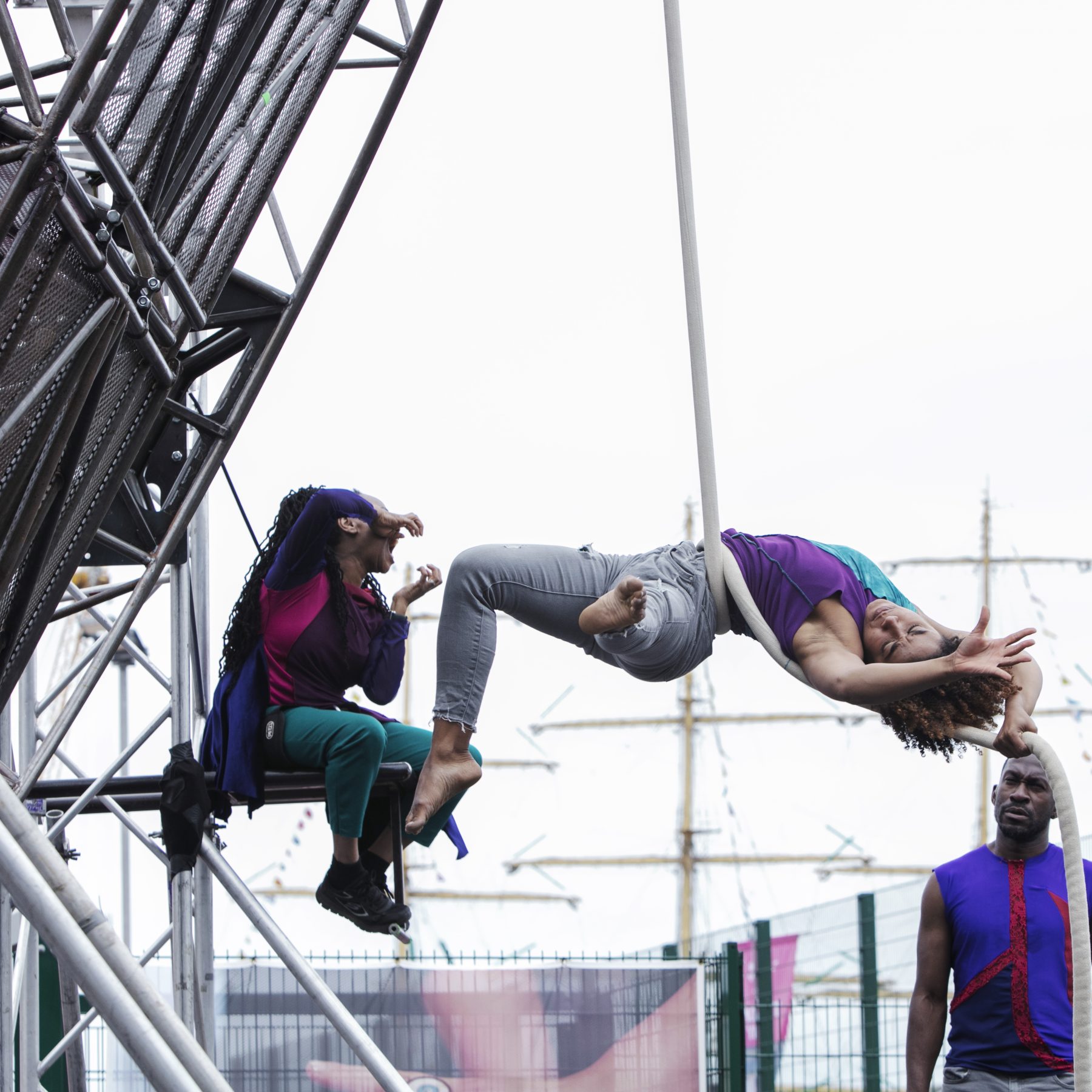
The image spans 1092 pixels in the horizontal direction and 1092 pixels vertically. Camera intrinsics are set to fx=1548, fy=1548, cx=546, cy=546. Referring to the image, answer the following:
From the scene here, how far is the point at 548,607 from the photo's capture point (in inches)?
143

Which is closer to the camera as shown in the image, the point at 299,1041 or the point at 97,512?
the point at 97,512

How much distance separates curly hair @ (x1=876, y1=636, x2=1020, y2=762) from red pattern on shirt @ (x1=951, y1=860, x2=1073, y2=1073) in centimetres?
49

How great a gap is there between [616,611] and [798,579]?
50cm

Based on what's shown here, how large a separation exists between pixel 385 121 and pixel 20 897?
107 inches

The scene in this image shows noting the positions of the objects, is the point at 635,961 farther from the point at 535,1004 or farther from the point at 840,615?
the point at 840,615

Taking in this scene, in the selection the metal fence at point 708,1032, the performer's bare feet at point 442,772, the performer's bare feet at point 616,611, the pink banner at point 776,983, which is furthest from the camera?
the pink banner at point 776,983

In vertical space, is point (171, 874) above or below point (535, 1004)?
above

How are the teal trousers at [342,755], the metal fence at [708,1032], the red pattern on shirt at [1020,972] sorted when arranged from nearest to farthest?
1. the red pattern on shirt at [1020,972]
2. the teal trousers at [342,755]
3. the metal fence at [708,1032]

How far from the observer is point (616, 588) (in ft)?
11.0

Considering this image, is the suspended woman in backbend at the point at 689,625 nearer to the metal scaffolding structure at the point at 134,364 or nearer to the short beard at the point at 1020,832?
the short beard at the point at 1020,832

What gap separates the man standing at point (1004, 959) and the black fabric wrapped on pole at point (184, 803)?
2.03 m

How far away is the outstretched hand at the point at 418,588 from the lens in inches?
169

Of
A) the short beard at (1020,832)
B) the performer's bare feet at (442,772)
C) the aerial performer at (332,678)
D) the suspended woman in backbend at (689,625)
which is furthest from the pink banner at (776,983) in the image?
the suspended woman in backbend at (689,625)

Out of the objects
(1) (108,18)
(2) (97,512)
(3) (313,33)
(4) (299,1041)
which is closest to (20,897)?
(1) (108,18)
